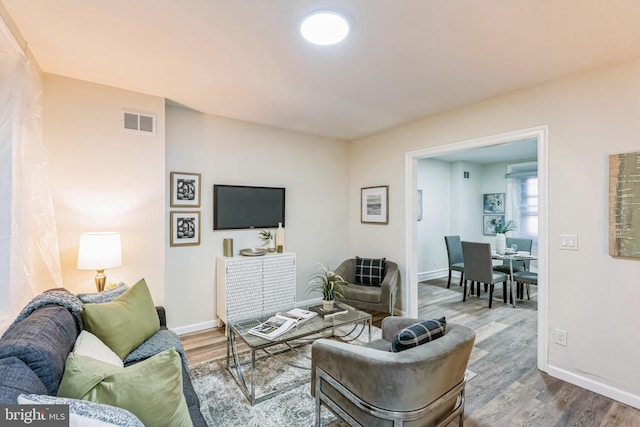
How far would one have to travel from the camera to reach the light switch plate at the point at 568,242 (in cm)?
240

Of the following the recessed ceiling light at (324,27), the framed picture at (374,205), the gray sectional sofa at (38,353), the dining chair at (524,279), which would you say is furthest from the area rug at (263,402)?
the dining chair at (524,279)

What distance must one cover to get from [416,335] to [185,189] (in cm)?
286

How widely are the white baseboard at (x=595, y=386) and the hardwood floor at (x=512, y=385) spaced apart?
4 centimetres

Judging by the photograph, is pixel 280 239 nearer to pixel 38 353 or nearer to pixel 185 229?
pixel 185 229

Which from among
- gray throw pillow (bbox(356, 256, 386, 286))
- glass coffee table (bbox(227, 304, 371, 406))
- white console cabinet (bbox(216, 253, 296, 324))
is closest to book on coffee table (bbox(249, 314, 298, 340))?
glass coffee table (bbox(227, 304, 371, 406))

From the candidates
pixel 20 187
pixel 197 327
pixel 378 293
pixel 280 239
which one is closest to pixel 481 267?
pixel 378 293

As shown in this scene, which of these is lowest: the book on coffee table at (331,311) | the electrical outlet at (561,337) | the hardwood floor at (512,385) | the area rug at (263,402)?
the hardwood floor at (512,385)

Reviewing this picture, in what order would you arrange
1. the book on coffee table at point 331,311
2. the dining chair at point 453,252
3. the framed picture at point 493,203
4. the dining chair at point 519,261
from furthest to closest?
the framed picture at point 493,203 → the dining chair at point 453,252 → the dining chair at point 519,261 → the book on coffee table at point 331,311

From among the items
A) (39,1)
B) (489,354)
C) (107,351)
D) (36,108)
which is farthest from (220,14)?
(489,354)

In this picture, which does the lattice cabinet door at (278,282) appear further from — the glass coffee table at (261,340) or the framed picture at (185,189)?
the framed picture at (185,189)

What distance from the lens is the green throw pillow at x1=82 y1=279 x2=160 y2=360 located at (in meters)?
1.75

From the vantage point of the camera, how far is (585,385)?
2332 millimetres

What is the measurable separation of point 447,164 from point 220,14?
18.5ft

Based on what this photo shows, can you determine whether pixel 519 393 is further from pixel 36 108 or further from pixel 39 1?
pixel 36 108
